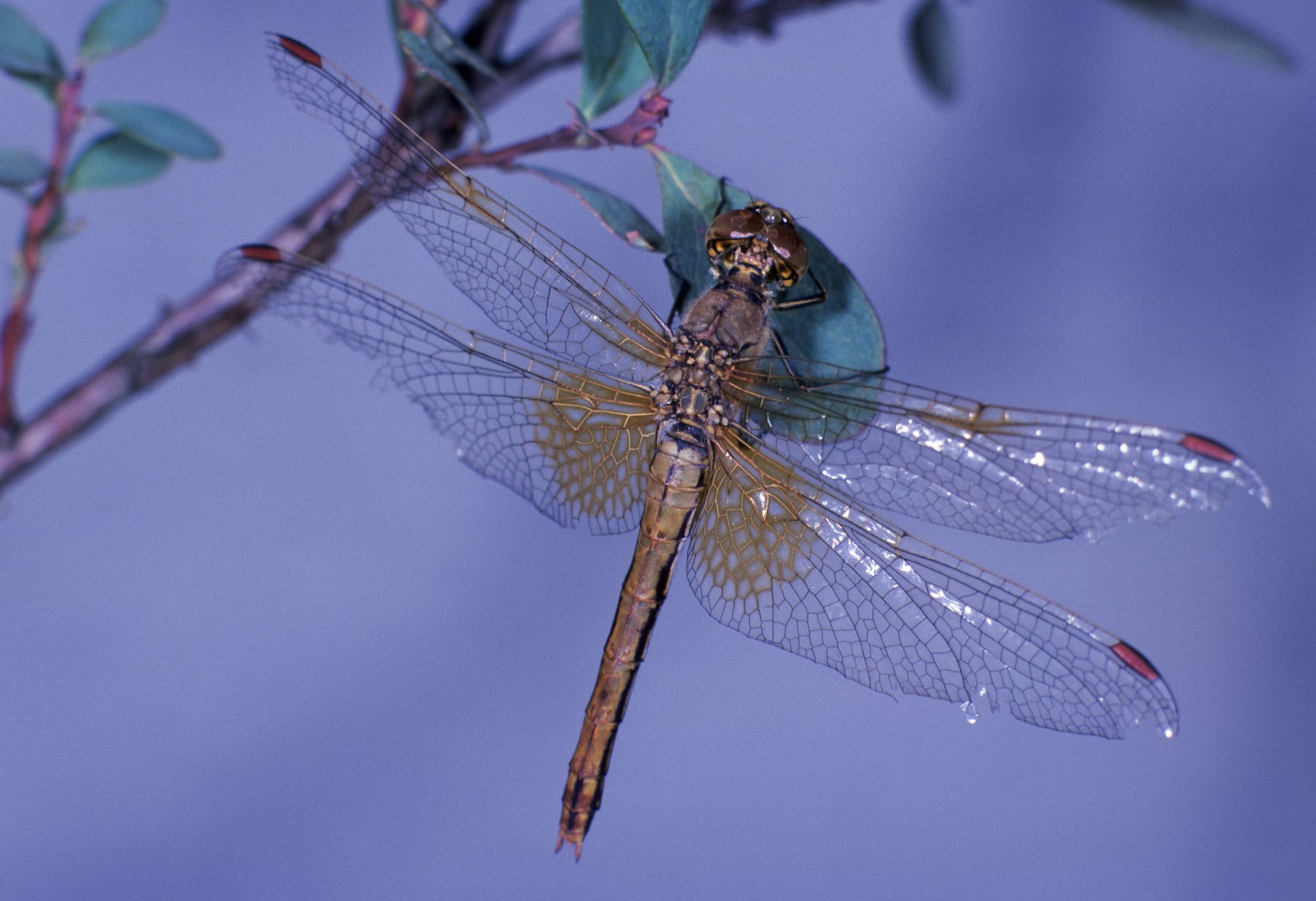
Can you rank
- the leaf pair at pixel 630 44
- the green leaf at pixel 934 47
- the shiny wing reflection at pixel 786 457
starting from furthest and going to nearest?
the green leaf at pixel 934 47, the shiny wing reflection at pixel 786 457, the leaf pair at pixel 630 44

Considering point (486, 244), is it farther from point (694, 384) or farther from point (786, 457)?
point (786, 457)

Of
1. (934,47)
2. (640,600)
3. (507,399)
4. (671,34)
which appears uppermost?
(934,47)

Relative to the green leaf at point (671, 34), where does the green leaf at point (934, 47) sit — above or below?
above

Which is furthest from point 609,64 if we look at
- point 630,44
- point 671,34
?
point 671,34

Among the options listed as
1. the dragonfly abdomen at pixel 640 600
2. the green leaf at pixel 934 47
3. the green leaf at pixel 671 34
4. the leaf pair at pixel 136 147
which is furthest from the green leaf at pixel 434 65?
the green leaf at pixel 934 47

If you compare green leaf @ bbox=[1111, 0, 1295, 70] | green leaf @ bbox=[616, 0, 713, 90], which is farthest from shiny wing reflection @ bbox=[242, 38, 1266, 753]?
green leaf @ bbox=[1111, 0, 1295, 70]

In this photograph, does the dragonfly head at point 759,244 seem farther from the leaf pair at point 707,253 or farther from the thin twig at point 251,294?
the thin twig at point 251,294
